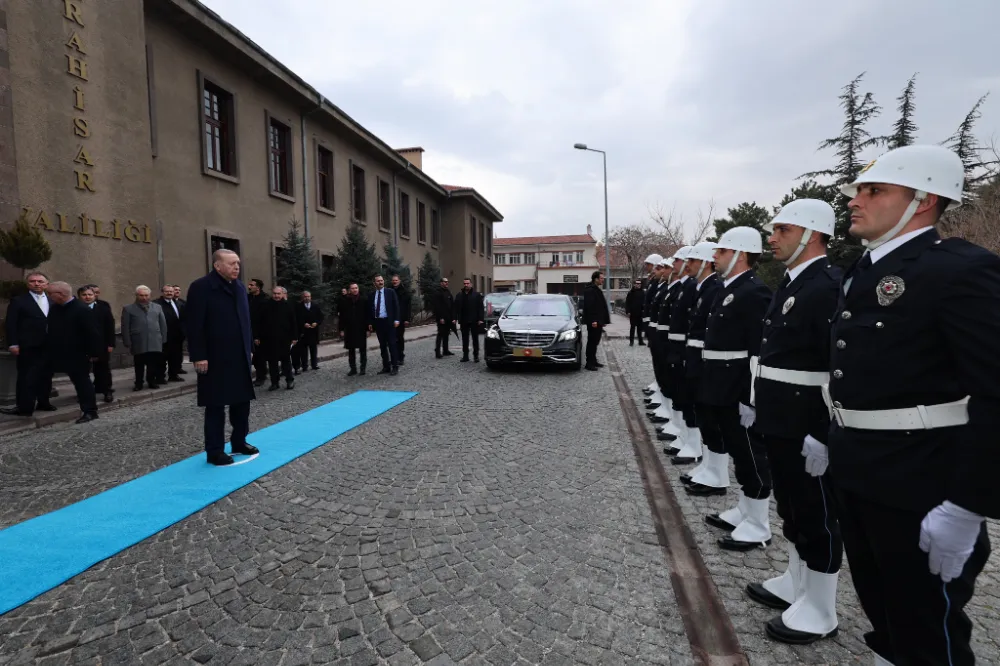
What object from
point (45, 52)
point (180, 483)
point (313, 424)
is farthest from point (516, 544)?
point (45, 52)

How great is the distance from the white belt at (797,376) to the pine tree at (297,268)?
49.1ft

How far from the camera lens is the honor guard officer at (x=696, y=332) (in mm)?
4531

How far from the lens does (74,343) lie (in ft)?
22.5

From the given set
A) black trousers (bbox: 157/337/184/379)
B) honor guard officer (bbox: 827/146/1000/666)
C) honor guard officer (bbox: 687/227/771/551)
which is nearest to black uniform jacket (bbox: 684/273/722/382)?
honor guard officer (bbox: 687/227/771/551)

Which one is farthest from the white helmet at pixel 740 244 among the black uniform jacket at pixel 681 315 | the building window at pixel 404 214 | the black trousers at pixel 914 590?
the building window at pixel 404 214

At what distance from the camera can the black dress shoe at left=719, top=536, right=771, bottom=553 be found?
3252 mm

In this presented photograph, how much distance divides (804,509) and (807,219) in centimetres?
151

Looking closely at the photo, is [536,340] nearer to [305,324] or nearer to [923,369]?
[305,324]

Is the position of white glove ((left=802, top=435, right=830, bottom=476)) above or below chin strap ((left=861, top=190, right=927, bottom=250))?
below

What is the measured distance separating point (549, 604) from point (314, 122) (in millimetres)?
19993

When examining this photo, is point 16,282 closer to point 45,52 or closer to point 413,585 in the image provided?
point 45,52

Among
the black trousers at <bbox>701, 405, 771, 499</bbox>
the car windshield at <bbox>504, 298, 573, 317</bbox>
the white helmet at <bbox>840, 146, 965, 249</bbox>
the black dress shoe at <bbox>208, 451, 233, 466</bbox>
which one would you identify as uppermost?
the white helmet at <bbox>840, 146, 965, 249</bbox>

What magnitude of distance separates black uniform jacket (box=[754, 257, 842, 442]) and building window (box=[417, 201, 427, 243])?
28.1 metres

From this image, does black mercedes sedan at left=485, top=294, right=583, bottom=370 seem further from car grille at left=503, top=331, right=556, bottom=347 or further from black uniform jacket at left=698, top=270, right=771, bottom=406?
black uniform jacket at left=698, top=270, right=771, bottom=406
